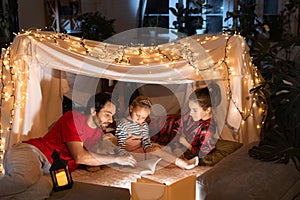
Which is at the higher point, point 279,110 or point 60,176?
point 279,110

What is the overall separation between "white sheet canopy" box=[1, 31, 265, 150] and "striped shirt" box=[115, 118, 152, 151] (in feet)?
1.04

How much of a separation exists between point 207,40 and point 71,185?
4.57ft

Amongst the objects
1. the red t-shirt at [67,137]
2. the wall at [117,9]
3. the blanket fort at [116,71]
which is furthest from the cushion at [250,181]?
the wall at [117,9]

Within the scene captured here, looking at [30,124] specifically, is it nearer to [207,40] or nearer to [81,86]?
[81,86]

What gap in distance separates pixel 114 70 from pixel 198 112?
28.3 inches

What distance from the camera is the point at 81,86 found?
3.15m

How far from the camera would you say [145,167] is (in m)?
2.70

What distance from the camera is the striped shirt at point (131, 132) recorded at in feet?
9.32

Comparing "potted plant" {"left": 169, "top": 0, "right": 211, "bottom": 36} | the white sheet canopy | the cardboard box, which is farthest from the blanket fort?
"potted plant" {"left": 169, "top": 0, "right": 211, "bottom": 36}

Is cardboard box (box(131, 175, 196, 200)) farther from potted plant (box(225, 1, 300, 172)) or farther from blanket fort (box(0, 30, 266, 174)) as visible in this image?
blanket fort (box(0, 30, 266, 174))

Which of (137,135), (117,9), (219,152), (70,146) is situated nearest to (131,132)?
(137,135)

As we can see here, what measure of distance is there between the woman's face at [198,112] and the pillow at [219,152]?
0.74ft

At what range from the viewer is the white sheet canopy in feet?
8.56

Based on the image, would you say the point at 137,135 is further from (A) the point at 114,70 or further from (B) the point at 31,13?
(B) the point at 31,13
